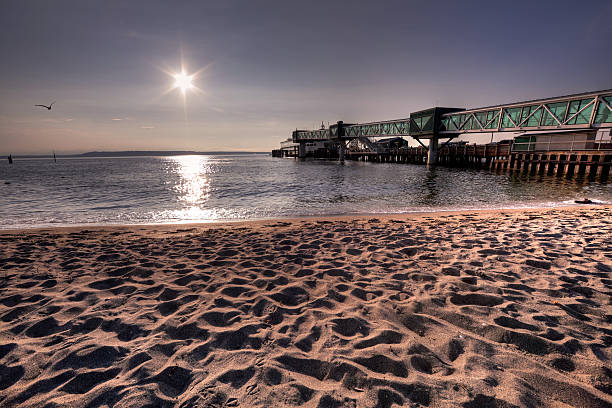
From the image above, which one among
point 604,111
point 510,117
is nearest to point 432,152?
A: point 510,117

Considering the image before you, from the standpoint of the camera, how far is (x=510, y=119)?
30078 mm

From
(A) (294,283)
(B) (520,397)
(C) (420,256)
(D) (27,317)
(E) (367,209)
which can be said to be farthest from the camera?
(E) (367,209)

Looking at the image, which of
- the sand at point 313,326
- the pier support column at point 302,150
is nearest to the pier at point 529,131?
the sand at point 313,326

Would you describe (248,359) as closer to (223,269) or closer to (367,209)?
(223,269)

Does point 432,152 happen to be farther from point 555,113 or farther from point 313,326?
point 313,326

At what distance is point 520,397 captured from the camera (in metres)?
2.17

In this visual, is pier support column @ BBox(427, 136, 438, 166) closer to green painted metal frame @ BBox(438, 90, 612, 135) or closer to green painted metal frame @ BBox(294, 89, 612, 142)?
green painted metal frame @ BBox(294, 89, 612, 142)

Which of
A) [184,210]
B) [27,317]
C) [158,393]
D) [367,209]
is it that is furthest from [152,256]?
[367,209]

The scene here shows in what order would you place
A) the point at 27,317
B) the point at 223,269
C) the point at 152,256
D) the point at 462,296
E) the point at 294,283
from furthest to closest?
the point at 152,256
the point at 223,269
the point at 294,283
the point at 462,296
the point at 27,317

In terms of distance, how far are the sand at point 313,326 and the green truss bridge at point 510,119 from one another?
2605 cm

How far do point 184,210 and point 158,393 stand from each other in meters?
12.2

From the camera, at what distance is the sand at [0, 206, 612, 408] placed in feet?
7.48

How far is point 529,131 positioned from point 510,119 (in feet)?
9.40

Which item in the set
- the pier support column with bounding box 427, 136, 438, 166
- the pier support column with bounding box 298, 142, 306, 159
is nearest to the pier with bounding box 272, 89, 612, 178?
the pier support column with bounding box 427, 136, 438, 166
